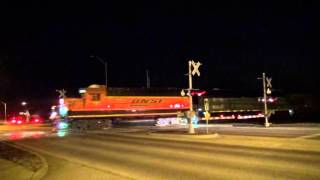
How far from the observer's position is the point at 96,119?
44312 millimetres

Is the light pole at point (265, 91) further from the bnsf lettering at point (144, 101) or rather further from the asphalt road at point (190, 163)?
the asphalt road at point (190, 163)

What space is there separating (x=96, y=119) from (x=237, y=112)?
18.4 meters

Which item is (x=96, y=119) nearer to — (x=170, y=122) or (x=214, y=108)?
(x=170, y=122)

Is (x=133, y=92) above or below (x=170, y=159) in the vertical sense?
above

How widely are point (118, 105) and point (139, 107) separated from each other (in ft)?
8.16

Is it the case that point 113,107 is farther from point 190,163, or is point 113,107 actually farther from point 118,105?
point 190,163

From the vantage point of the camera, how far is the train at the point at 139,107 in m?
43.7

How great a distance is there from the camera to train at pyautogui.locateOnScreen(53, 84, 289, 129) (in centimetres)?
4372

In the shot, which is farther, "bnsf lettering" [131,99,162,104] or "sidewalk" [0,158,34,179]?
"bnsf lettering" [131,99,162,104]

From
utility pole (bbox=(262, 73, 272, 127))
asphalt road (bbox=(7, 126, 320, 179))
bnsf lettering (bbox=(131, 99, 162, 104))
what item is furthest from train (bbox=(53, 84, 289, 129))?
asphalt road (bbox=(7, 126, 320, 179))

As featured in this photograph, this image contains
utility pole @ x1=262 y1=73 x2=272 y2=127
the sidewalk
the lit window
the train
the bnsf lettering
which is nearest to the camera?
the sidewalk

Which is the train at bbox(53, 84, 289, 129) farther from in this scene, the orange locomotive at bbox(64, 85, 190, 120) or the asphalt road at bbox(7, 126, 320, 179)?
the asphalt road at bbox(7, 126, 320, 179)

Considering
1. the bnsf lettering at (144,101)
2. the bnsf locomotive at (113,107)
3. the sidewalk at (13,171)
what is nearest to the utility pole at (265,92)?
the bnsf locomotive at (113,107)

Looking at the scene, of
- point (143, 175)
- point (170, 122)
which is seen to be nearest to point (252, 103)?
point (170, 122)
